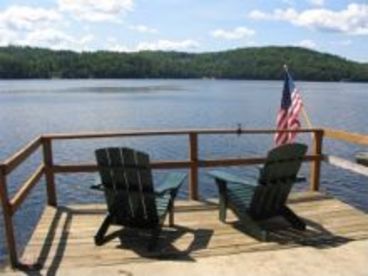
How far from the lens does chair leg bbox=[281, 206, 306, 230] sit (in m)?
6.59

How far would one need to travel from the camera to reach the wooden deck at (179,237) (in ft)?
18.7

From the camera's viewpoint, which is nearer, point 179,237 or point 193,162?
point 179,237

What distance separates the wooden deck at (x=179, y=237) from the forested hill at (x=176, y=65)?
13400 centimetres

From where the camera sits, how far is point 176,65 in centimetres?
16650

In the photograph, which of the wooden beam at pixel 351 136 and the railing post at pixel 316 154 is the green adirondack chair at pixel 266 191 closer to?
the wooden beam at pixel 351 136

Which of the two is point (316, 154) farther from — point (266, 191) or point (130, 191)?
point (130, 191)

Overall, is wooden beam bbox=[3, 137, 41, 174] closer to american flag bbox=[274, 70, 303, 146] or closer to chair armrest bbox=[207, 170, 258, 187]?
chair armrest bbox=[207, 170, 258, 187]

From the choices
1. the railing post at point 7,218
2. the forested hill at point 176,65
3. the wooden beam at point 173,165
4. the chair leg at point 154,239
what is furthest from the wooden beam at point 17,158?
the forested hill at point 176,65

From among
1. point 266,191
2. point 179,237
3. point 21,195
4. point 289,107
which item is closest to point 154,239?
point 179,237

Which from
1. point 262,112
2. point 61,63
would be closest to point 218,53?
point 61,63

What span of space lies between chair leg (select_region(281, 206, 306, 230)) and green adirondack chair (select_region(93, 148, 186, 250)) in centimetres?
141

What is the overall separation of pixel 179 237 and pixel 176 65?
531 feet

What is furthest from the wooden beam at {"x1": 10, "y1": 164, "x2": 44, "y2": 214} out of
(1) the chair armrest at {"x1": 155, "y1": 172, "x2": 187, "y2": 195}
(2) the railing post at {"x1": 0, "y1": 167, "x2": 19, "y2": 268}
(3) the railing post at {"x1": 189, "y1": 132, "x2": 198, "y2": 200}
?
(3) the railing post at {"x1": 189, "y1": 132, "x2": 198, "y2": 200}

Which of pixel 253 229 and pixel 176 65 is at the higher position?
pixel 253 229
